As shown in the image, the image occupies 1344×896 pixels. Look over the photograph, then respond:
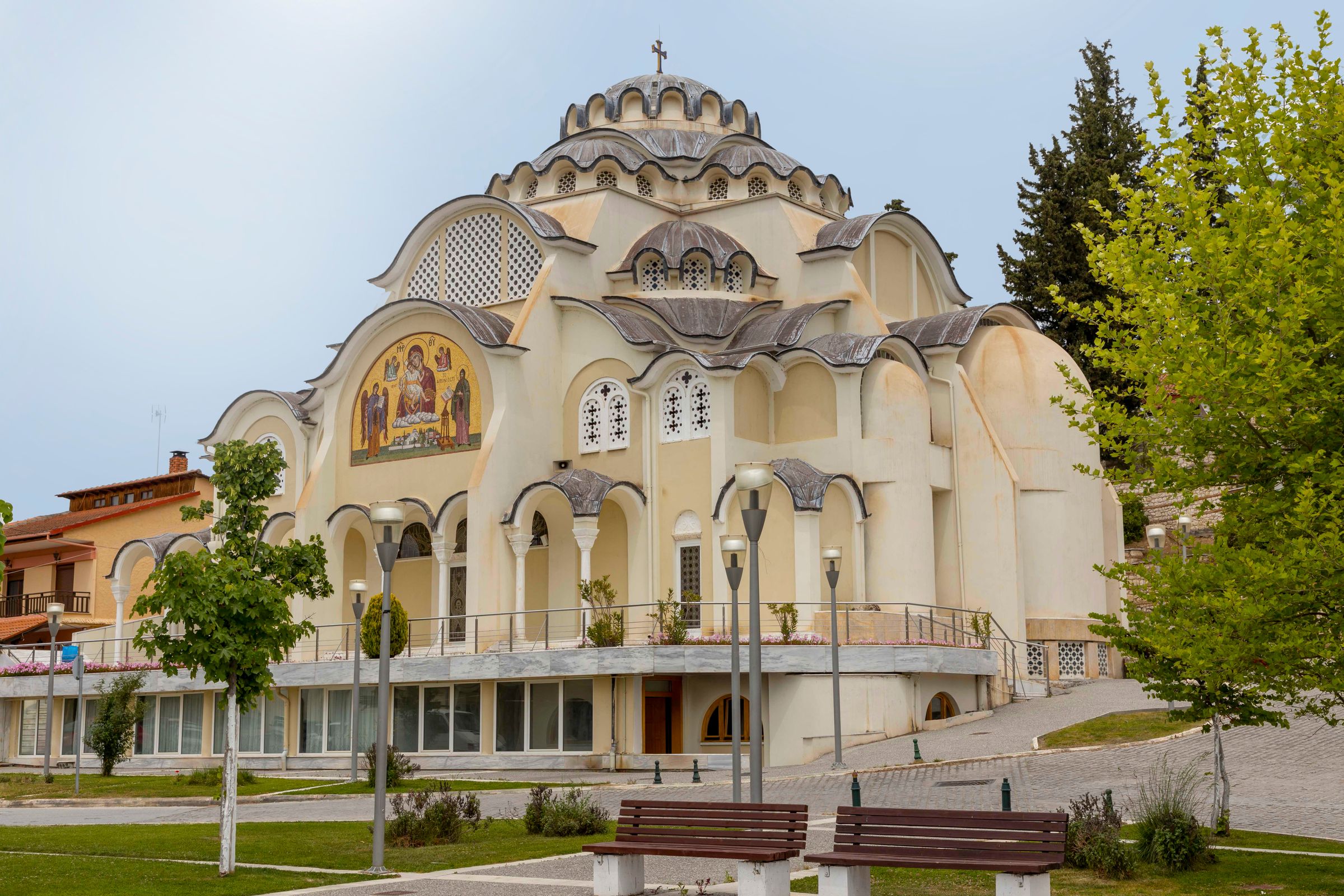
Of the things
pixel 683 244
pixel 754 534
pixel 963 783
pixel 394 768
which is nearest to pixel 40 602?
pixel 683 244

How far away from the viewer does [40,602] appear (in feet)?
162

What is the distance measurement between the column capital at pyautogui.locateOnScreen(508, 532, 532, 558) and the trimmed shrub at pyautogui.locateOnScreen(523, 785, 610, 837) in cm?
1528

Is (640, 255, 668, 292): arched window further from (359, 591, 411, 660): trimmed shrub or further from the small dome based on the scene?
(359, 591, 411, 660): trimmed shrub

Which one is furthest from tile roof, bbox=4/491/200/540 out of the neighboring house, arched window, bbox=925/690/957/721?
arched window, bbox=925/690/957/721

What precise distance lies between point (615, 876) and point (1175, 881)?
187 inches

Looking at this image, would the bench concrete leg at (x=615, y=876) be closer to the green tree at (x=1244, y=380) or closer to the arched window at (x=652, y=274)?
the green tree at (x=1244, y=380)

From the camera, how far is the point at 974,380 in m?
35.2

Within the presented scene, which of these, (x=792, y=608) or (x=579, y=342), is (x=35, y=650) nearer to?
(x=579, y=342)

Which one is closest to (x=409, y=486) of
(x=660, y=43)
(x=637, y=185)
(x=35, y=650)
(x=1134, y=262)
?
(x=637, y=185)

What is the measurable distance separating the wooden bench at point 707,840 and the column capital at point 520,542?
20.6m

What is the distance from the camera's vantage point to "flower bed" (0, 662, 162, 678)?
1366 inches

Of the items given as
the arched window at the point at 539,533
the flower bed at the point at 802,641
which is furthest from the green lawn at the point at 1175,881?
the arched window at the point at 539,533

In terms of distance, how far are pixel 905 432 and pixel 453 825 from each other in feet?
58.6

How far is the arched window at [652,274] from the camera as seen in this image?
122 feet
